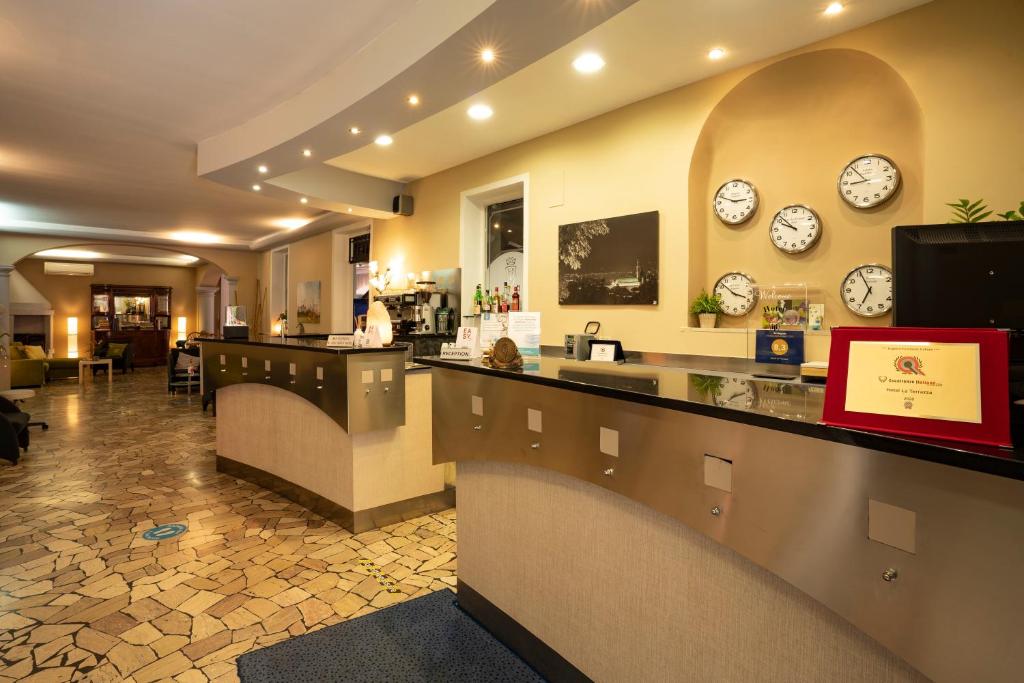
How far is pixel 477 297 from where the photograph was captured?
6660 millimetres

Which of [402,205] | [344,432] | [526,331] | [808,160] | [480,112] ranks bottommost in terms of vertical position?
[344,432]

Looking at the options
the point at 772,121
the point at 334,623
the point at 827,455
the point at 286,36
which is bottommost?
the point at 334,623

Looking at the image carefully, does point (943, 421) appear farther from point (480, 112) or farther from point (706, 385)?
point (480, 112)

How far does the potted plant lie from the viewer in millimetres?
4473

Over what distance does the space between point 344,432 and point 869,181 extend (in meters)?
4.18

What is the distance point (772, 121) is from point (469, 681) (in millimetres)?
4455

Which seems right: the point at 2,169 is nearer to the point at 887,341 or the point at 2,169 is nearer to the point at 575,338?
the point at 575,338

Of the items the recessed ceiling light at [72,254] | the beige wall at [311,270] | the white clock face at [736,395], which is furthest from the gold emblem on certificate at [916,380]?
the recessed ceiling light at [72,254]

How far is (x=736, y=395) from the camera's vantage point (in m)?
1.61

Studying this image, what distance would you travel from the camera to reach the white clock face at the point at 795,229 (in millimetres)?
3994

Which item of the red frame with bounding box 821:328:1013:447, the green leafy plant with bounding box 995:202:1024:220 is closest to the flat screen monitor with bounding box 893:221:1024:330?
the red frame with bounding box 821:328:1013:447

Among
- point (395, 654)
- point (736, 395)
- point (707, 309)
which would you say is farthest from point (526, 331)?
point (707, 309)

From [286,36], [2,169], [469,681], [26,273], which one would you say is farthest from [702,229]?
[26,273]

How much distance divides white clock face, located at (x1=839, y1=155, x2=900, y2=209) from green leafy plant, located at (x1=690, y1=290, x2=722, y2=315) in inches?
46.5
